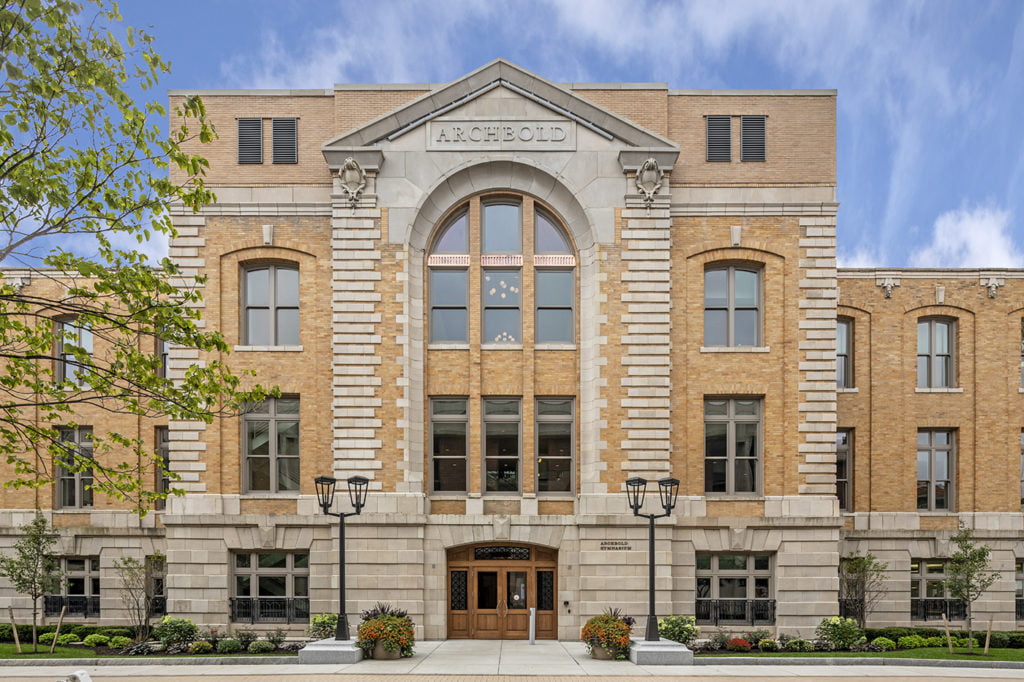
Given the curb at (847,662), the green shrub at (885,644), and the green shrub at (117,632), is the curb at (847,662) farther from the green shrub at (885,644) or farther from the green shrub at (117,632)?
the green shrub at (117,632)

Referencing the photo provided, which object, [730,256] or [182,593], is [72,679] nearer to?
[182,593]

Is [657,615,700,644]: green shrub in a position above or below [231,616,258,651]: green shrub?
above

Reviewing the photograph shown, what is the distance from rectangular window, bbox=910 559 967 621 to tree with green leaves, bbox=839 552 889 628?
4.83 feet

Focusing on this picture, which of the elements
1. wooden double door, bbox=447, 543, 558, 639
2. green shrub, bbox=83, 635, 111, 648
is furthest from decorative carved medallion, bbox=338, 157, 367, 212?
green shrub, bbox=83, 635, 111, 648

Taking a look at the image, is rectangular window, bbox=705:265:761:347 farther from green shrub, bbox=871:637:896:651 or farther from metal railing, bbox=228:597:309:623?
metal railing, bbox=228:597:309:623

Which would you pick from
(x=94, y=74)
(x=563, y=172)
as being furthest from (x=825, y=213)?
(x=94, y=74)

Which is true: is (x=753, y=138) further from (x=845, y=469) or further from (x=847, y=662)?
(x=847, y=662)

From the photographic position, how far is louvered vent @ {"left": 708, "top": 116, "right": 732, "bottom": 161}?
23141mm

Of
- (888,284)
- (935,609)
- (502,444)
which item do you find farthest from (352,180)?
(935,609)

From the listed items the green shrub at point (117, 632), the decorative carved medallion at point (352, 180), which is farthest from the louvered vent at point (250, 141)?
the green shrub at point (117, 632)

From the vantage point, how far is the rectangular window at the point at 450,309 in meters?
23.0

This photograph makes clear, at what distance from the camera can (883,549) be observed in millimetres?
25219

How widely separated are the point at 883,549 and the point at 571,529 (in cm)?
1102

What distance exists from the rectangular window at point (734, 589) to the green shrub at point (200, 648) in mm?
13564
